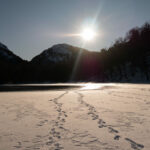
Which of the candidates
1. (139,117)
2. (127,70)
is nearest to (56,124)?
(139,117)

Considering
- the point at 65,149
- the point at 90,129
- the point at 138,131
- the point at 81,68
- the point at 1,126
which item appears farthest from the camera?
the point at 81,68

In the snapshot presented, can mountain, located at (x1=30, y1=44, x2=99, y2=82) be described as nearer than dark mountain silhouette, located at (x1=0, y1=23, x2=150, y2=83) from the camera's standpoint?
No

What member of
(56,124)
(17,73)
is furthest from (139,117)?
(17,73)

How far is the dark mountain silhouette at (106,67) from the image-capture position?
6481 cm

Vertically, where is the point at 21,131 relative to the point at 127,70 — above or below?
below

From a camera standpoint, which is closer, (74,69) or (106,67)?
(106,67)

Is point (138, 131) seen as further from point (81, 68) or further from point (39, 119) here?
point (81, 68)

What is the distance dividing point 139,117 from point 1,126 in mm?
6167

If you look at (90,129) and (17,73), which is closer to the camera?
(90,129)

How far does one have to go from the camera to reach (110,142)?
4.77 m

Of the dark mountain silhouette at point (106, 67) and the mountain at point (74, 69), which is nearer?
the dark mountain silhouette at point (106, 67)

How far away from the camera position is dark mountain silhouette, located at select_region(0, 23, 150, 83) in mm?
64812

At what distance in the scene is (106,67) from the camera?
81688 mm

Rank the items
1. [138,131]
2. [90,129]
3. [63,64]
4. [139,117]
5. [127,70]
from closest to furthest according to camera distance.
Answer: [138,131]
[90,129]
[139,117]
[127,70]
[63,64]
